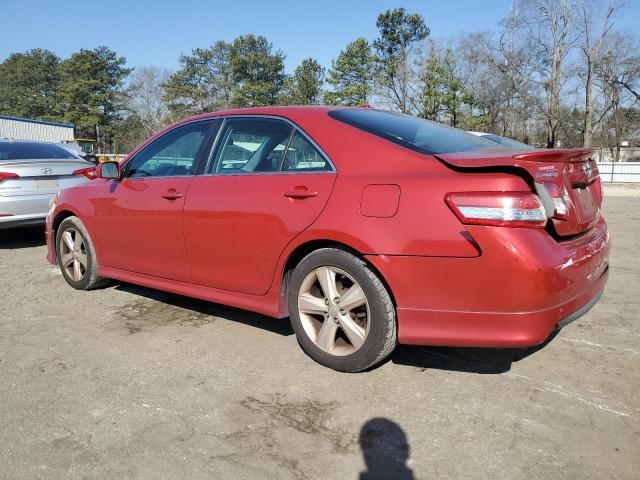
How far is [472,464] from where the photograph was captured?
222 centimetres

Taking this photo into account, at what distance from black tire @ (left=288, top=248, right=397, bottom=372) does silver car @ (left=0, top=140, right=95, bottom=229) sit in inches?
173

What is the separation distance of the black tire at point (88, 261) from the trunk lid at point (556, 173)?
3315mm

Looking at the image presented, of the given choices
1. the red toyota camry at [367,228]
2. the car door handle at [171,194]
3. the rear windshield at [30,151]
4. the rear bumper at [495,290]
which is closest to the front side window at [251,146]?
the red toyota camry at [367,228]

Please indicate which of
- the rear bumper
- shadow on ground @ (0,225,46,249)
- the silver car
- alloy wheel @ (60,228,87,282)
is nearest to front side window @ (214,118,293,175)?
the rear bumper

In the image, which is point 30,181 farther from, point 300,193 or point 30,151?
point 300,193

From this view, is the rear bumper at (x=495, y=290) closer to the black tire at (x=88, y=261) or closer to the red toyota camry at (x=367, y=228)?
the red toyota camry at (x=367, y=228)

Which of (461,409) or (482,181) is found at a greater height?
(482,181)

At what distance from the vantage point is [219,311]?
4.30 metres

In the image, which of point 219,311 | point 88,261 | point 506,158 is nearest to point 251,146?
point 219,311

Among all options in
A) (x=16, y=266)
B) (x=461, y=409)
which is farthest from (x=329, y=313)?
(x=16, y=266)

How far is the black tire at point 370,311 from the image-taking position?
111 inches

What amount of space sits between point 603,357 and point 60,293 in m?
4.42

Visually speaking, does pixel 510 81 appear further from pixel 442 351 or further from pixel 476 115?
pixel 442 351

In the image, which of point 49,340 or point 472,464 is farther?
point 49,340
